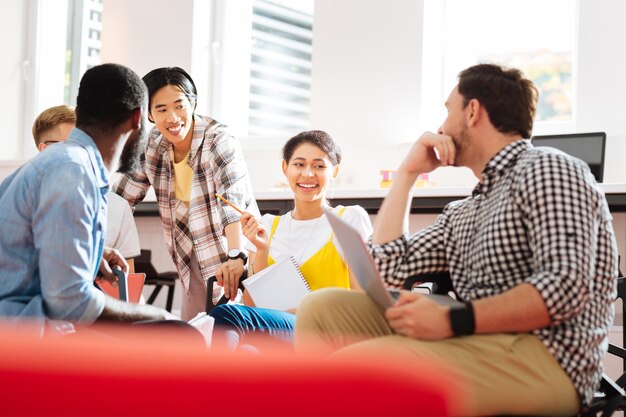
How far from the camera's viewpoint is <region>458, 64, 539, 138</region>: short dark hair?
5.69 feet

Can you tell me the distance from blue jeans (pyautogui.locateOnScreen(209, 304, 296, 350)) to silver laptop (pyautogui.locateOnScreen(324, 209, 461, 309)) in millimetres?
677

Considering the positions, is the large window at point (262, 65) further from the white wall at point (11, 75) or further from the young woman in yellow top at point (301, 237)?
the young woman in yellow top at point (301, 237)

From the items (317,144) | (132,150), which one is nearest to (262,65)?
(317,144)

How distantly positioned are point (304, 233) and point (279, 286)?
12.7 inches

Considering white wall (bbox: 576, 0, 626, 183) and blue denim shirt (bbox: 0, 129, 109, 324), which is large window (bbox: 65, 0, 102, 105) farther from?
blue denim shirt (bbox: 0, 129, 109, 324)

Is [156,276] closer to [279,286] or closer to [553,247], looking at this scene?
[279,286]

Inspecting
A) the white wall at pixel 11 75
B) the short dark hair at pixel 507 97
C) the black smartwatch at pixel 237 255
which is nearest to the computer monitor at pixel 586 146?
the black smartwatch at pixel 237 255

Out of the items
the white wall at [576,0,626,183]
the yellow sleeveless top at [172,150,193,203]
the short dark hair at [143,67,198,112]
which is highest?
the white wall at [576,0,626,183]

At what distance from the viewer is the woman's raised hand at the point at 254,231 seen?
2.65m

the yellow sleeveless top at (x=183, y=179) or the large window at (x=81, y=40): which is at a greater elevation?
the large window at (x=81, y=40)

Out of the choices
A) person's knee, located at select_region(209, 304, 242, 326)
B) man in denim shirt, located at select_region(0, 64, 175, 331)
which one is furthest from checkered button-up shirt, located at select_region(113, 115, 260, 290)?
man in denim shirt, located at select_region(0, 64, 175, 331)

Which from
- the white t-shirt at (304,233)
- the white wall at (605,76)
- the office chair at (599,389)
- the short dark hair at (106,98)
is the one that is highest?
the white wall at (605,76)

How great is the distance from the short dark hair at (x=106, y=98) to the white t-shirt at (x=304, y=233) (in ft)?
3.24

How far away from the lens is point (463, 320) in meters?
1.46
